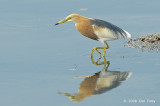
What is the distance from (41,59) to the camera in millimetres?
9086

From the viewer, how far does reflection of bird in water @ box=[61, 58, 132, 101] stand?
7.30 m

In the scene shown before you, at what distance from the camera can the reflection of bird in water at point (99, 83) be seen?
7297mm

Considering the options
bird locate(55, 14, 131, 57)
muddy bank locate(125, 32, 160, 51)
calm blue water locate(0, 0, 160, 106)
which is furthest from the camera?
muddy bank locate(125, 32, 160, 51)

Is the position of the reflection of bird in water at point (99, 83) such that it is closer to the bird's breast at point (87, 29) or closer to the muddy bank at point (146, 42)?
the bird's breast at point (87, 29)

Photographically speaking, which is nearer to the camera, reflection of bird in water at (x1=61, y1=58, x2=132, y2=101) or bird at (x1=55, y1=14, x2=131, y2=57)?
reflection of bird in water at (x1=61, y1=58, x2=132, y2=101)

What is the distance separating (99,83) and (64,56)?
5.48 ft

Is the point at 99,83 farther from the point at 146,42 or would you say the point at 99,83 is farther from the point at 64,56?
the point at 146,42

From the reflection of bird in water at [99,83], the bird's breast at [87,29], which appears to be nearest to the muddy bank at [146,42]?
the bird's breast at [87,29]

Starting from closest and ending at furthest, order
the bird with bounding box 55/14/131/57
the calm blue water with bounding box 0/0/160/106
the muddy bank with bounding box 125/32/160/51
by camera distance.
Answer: the calm blue water with bounding box 0/0/160/106 < the bird with bounding box 55/14/131/57 < the muddy bank with bounding box 125/32/160/51

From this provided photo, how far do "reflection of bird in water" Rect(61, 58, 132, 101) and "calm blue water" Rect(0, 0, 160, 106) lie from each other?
2 centimetres

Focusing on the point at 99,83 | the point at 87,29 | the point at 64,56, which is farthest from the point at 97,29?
the point at 99,83

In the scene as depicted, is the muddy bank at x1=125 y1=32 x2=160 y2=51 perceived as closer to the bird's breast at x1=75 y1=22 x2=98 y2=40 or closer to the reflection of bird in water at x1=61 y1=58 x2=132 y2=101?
the bird's breast at x1=75 y1=22 x2=98 y2=40

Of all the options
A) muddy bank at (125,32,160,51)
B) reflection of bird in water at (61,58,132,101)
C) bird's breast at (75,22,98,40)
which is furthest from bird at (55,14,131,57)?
reflection of bird in water at (61,58,132,101)

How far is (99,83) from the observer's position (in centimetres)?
776
